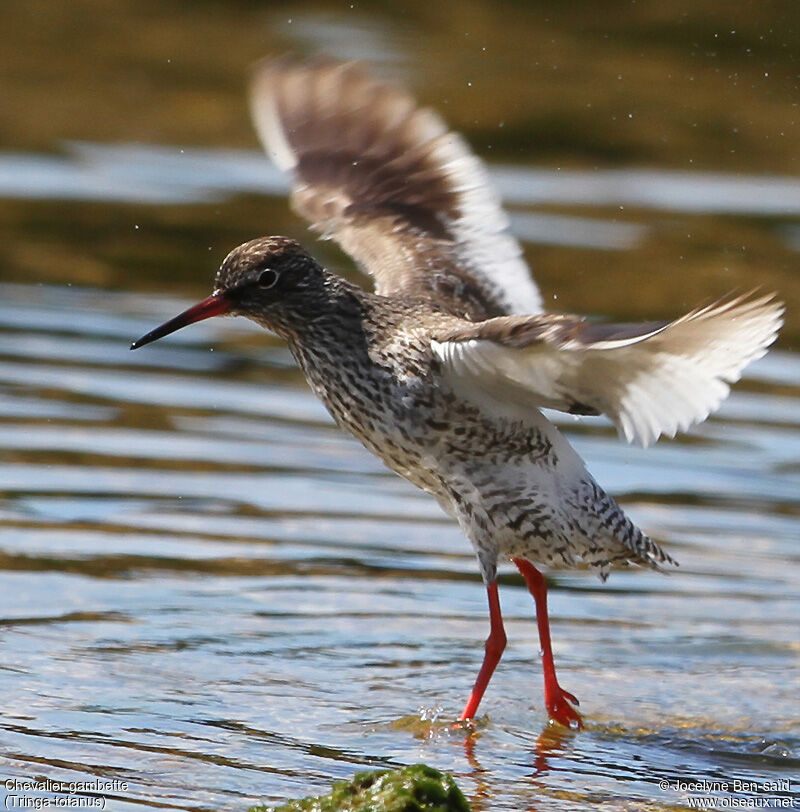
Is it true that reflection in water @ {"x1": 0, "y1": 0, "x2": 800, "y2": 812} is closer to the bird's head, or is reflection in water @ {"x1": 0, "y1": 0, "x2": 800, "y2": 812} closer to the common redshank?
the common redshank

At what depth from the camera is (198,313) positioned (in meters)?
7.16

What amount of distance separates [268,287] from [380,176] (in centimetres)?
169

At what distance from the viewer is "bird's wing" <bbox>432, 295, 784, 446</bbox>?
19.2 ft

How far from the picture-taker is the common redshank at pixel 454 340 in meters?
6.16

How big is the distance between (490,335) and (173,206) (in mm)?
9081

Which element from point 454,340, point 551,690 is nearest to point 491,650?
point 551,690

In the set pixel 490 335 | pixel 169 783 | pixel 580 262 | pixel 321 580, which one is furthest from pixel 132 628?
pixel 580 262

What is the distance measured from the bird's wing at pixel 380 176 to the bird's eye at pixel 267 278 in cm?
116

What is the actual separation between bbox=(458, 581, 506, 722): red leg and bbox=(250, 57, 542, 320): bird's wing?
1.73m

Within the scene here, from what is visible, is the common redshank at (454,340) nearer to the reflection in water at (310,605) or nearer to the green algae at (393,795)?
the reflection in water at (310,605)

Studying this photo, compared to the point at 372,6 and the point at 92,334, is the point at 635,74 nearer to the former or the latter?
the point at 372,6

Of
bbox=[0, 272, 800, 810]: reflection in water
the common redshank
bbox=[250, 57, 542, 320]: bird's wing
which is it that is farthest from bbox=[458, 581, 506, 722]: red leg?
bbox=[250, 57, 542, 320]: bird's wing

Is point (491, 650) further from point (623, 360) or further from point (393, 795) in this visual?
point (393, 795)

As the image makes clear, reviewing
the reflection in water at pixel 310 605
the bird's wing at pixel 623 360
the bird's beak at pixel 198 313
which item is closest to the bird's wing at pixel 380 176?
the bird's beak at pixel 198 313
